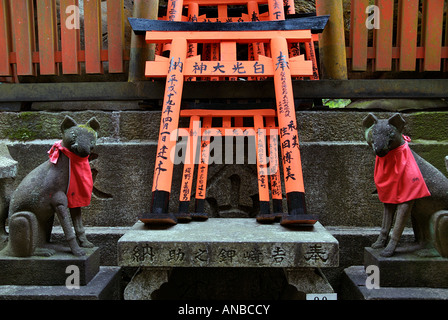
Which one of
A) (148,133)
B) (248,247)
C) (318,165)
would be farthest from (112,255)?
(318,165)

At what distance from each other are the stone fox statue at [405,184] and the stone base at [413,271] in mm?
78

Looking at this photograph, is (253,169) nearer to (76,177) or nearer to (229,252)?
(229,252)

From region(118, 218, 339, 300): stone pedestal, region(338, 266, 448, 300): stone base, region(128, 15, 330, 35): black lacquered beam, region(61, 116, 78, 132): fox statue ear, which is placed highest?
region(128, 15, 330, 35): black lacquered beam

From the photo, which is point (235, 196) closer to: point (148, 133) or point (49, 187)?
point (148, 133)

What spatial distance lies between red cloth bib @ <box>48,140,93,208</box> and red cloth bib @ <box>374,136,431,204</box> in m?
2.40

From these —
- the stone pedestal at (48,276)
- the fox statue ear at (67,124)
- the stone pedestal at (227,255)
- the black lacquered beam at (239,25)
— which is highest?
the black lacquered beam at (239,25)

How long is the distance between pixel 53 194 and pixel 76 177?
211 millimetres

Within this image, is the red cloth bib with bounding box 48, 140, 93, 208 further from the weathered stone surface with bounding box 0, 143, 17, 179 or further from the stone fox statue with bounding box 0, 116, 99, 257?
the weathered stone surface with bounding box 0, 143, 17, 179

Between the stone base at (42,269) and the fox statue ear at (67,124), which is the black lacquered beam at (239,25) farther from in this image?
the stone base at (42,269)

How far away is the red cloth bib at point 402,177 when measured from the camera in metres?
2.45

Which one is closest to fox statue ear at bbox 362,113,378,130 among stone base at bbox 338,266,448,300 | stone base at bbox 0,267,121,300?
stone base at bbox 338,266,448,300

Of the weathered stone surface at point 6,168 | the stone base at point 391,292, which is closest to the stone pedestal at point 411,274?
the stone base at point 391,292

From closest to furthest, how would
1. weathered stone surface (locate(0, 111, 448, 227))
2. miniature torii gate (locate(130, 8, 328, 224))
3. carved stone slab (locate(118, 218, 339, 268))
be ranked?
carved stone slab (locate(118, 218, 339, 268))
miniature torii gate (locate(130, 8, 328, 224))
weathered stone surface (locate(0, 111, 448, 227))

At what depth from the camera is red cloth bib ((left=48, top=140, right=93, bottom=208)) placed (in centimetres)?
257
